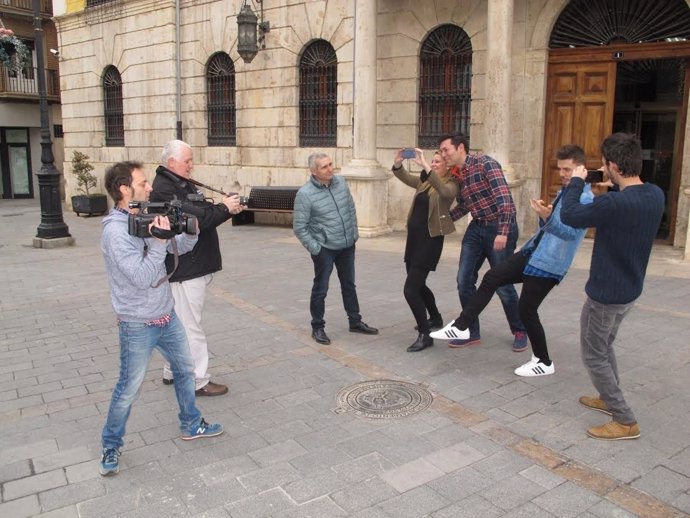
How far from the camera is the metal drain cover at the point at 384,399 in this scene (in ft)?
14.3

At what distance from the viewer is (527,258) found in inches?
191

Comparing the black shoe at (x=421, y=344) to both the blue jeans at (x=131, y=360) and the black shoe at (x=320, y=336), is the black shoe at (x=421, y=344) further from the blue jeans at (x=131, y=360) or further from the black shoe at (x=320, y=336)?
the blue jeans at (x=131, y=360)

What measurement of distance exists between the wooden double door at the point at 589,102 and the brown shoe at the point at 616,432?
7594 millimetres

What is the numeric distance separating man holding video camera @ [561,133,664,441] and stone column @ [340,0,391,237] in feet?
27.0

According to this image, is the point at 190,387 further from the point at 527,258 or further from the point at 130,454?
the point at 527,258

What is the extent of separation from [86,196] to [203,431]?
1490 centimetres

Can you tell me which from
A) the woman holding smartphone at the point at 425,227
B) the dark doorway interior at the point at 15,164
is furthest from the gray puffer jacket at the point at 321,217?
the dark doorway interior at the point at 15,164

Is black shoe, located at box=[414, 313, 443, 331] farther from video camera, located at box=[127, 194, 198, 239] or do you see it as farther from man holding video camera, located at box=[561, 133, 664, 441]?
video camera, located at box=[127, 194, 198, 239]

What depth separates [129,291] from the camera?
11.4 ft

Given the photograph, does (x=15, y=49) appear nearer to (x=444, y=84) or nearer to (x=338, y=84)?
(x=338, y=84)

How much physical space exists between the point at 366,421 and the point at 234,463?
930mm

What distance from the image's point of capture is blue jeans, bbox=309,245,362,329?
586cm

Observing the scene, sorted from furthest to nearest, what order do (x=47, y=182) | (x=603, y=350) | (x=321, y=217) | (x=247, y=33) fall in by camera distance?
(x=247, y=33) < (x=47, y=182) < (x=321, y=217) < (x=603, y=350)

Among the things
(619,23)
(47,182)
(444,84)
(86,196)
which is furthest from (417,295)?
(86,196)
